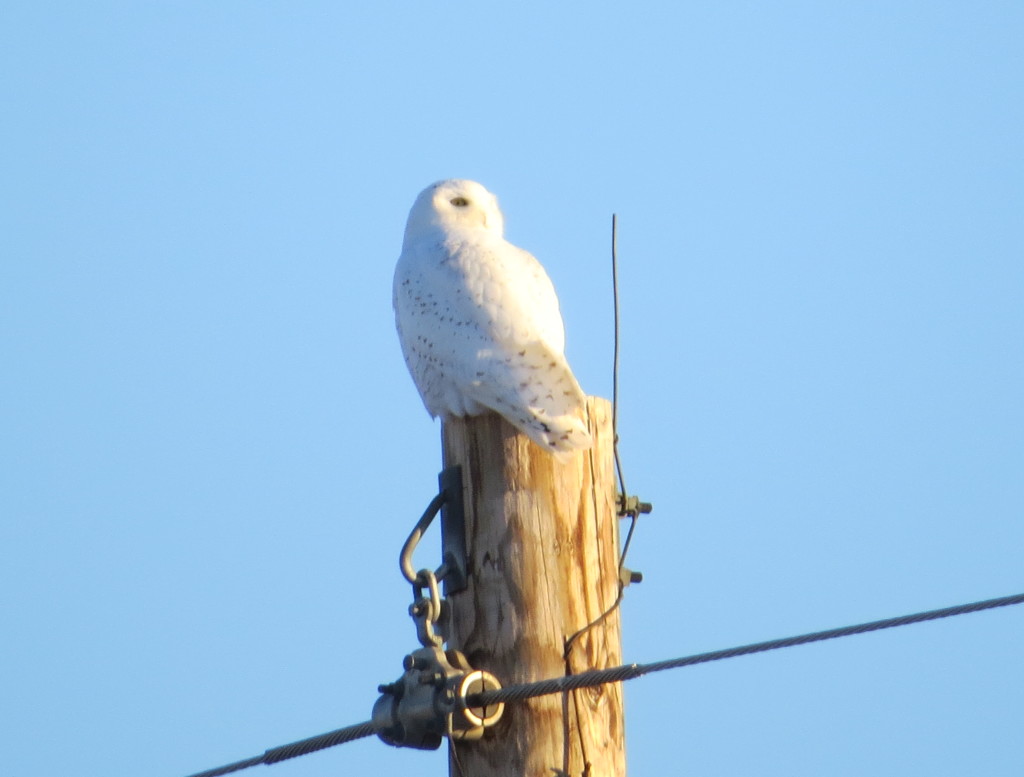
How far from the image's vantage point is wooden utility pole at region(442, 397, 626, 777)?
12.3 feet

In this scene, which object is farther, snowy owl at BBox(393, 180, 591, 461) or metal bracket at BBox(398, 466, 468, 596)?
snowy owl at BBox(393, 180, 591, 461)

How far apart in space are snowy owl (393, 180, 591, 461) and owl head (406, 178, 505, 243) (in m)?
0.13

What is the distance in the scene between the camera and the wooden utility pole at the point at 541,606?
3.76 m

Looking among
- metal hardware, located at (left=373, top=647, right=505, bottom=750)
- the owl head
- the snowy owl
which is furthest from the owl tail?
the owl head

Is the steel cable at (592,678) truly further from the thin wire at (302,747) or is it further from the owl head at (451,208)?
the owl head at (451,208)

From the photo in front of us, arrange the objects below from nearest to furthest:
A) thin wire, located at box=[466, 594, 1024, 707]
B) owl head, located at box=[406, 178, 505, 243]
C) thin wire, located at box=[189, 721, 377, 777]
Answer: thin wire, located at box=[466, 594, 1024, 707], thin wire, located at box=[189, 721, 377, 777], owl head, located at box=[406, 178, 505, 243]

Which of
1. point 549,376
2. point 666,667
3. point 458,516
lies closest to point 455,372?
point 549,376

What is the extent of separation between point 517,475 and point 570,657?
0.46 meters

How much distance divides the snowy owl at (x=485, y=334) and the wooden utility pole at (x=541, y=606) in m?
0.11

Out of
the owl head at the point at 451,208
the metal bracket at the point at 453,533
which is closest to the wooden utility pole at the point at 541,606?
the metal bracket at the point at 453,533

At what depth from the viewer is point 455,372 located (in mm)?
4836

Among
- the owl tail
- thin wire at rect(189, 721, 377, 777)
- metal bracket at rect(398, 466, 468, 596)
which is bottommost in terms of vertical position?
thin wire at rect(189, 721, 377, 777)

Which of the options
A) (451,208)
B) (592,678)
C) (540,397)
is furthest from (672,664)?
(451,208)

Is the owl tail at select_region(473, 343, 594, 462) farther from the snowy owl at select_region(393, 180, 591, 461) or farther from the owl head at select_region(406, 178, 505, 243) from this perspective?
the owl head at select_region(406, 178, 505, 243)
